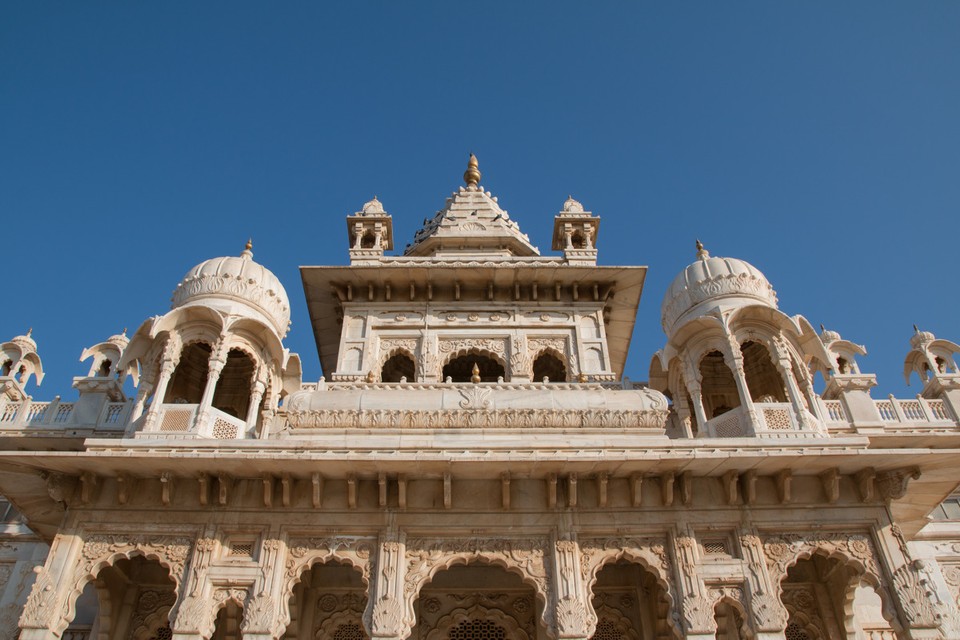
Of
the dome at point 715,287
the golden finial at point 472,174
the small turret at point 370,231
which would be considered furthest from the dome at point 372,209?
the dome at point 715,287

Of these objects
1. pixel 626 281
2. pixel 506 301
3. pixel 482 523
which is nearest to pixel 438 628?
pixel 482 523

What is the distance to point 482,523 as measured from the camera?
1238 cm

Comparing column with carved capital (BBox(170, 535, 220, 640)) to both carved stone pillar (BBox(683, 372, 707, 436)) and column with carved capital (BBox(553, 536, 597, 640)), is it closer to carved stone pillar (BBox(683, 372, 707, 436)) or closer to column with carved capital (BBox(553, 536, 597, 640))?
column with carved capital (BBox(553, 536, 597, 640))

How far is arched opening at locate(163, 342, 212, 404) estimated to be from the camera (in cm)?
1873

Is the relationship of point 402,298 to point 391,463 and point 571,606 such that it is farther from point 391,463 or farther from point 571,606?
point 571,606

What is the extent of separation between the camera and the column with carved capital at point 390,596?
1132 centimetres

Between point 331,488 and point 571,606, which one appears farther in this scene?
point 331,488

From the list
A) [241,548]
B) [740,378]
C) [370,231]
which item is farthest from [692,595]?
[370,231]

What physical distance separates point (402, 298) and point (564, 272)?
167 inches

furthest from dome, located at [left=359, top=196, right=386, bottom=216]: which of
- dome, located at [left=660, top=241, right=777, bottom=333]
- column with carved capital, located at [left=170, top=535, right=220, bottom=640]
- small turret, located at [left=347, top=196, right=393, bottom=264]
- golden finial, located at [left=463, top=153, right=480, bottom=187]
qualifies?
column with carved capital, located at [left=170, top=535, right=220, bottom=640]

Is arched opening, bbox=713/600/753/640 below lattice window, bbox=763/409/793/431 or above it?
below

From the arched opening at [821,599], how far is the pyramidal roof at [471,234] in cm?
1176

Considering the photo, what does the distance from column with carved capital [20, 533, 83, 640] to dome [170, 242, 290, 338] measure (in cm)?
575

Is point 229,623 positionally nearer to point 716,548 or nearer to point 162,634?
point 162,634
